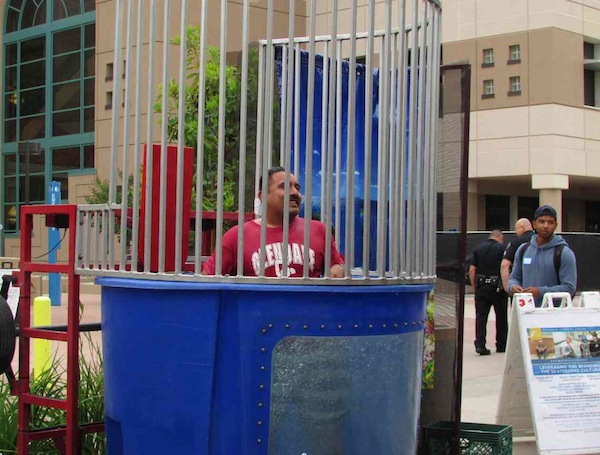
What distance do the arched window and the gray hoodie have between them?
93.8 feet

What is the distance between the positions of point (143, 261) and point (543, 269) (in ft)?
14.9

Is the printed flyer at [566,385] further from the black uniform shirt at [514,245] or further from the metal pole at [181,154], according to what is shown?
the metal pole at [181,154]

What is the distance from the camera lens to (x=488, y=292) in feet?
40.2

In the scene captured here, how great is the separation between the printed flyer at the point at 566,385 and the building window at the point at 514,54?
2814cm

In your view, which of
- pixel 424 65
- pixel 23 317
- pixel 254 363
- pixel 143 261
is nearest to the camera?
pixel 254 363

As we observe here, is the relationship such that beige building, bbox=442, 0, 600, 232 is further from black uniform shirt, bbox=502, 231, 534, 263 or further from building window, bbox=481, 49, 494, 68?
black uniform shirt, bbox=502, 231, 534, 263

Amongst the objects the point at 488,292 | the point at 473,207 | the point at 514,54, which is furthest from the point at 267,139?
the point at 473,207

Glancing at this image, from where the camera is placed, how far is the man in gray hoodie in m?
7.50

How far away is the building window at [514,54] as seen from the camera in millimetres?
33469

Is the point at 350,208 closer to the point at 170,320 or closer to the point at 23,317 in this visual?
the point at 170,320

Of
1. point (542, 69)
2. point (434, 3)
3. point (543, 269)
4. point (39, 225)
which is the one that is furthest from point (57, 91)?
point (434, 3)

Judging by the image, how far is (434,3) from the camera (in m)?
4.38

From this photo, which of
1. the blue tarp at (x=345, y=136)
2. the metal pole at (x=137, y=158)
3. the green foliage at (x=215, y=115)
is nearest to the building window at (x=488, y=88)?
the green foliage at (x=215, y=115)

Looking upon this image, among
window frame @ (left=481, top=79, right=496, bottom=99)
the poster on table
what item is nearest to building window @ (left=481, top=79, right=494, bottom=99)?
window frame @ (left=481, top=79, right=496, bottom=99)
